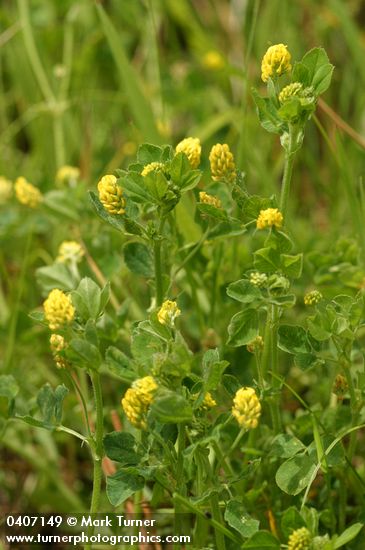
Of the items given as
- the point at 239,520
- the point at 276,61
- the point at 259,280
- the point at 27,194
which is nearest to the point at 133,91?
the point at 27,194

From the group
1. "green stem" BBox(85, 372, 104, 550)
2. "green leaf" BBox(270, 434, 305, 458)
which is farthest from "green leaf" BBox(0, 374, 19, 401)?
"green leaf" BBox(270, 434, 305, 458)

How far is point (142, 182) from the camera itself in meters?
1.14

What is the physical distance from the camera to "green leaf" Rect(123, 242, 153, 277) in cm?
131

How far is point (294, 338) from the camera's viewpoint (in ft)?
3.79

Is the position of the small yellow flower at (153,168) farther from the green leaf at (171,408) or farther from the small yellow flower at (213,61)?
the small yellow flower at (213,61)

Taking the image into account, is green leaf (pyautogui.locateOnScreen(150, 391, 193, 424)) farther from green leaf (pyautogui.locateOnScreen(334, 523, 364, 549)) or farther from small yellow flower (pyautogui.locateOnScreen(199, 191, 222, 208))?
small yellow flower (pyautogui.locateOnScreen(199, 191, 222, 208))

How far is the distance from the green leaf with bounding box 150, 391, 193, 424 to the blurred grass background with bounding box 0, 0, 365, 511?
2.05 ft

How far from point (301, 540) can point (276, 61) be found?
639mm

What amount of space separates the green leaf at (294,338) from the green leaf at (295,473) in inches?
6.0

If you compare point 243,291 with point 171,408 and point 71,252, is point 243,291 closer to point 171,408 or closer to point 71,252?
point 171,408

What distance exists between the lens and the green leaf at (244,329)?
3.73 ft

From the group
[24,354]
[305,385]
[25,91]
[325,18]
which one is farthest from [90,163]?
[325,18]

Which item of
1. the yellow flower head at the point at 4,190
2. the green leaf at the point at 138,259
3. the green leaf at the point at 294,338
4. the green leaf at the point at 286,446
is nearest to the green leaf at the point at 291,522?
the green leaf at the point at 286,446

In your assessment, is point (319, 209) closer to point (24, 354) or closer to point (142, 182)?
point (24, 354)
